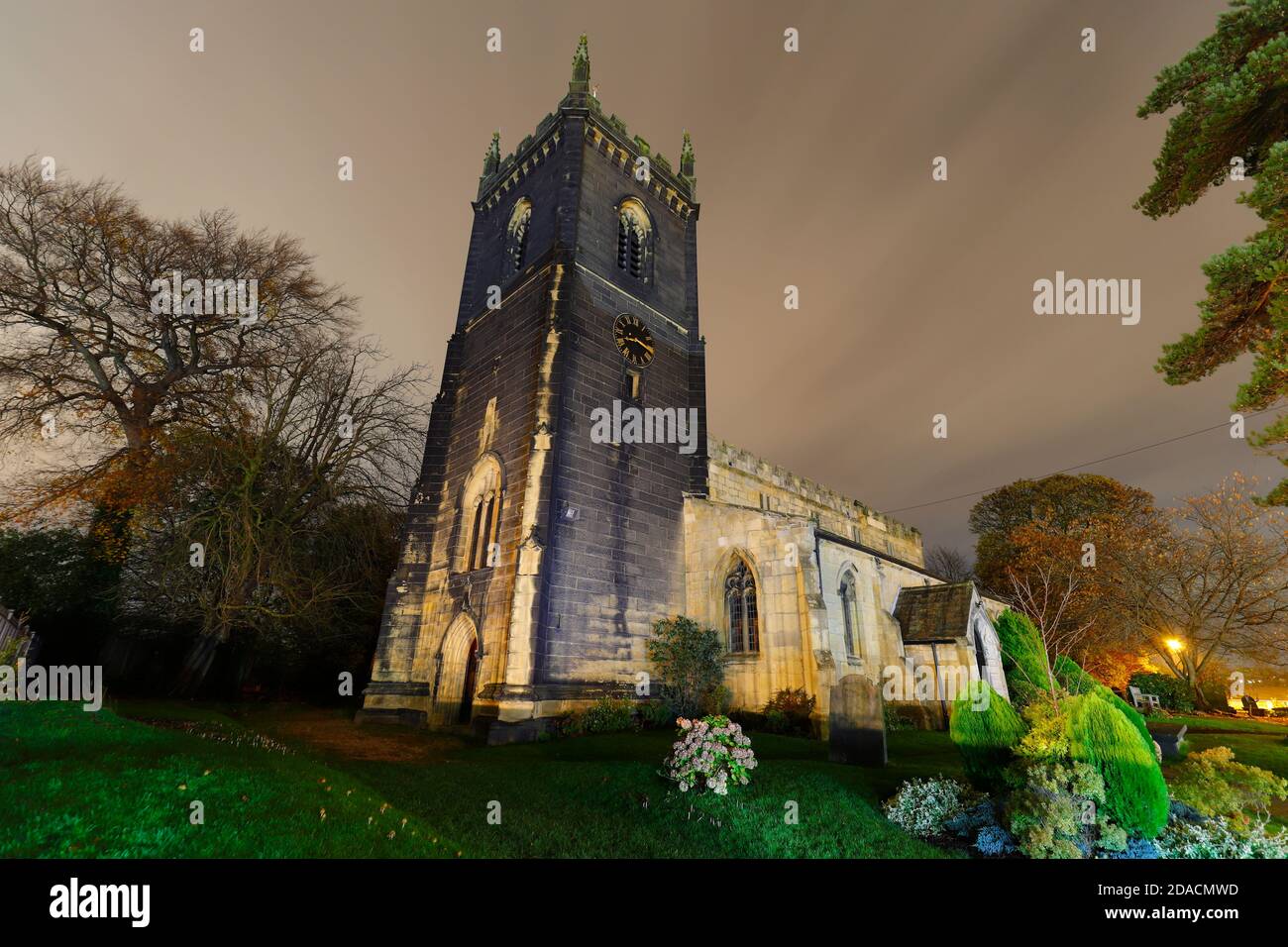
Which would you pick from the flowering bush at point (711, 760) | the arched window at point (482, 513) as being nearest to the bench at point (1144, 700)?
the flowering bush at point (711, 760)

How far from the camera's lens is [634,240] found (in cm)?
2291

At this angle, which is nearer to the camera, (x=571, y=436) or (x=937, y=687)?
(x=571, y=436)

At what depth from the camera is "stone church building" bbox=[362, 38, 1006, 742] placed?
15883mm

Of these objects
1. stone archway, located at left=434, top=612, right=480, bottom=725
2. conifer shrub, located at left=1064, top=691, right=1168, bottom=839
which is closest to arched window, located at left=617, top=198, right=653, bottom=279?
stone archway, located at left=434, top=612, right=480, bottom=725

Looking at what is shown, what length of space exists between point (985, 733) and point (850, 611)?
11520 mm

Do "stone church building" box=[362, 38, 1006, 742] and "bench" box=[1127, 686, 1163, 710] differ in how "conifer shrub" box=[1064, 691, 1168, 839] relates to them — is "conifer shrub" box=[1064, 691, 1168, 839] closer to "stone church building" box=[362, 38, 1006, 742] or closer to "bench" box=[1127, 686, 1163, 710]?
"stone church building" box=[362, 38, 1006, 742]

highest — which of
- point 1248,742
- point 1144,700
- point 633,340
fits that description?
point 633,340

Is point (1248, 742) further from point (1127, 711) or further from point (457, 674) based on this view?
point (457, 674)

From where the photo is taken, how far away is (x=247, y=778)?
622 cm

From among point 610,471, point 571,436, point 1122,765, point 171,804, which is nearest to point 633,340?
point 571,436

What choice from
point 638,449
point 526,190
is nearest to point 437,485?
point 638,449

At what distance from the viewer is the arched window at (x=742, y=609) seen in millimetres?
17484

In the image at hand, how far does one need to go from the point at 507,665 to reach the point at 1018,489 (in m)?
41.0

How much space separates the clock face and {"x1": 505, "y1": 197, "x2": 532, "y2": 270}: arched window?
540 centimetres
